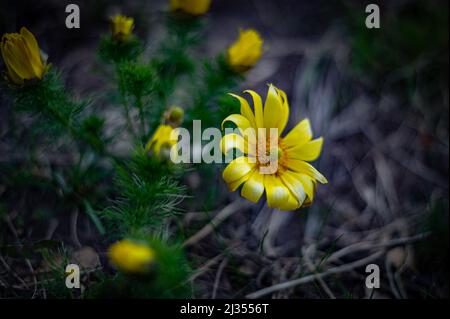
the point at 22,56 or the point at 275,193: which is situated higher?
the point at 22,56

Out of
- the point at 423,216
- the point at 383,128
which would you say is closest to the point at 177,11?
the point at 383,128

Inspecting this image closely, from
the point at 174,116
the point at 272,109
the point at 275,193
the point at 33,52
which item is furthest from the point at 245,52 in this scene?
the point at 33,52

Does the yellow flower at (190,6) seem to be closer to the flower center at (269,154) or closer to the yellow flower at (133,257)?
the flower center at (269,154)

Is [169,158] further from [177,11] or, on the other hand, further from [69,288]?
[177,11]

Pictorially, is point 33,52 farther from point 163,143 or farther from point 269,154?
point 269,154

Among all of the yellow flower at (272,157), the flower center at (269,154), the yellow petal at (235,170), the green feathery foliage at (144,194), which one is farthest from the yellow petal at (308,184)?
the green feathery foliage at (144,194)

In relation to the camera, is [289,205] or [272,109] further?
[272,109]

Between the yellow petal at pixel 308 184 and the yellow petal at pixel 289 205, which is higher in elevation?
the yellow petal at pixel 308 184
